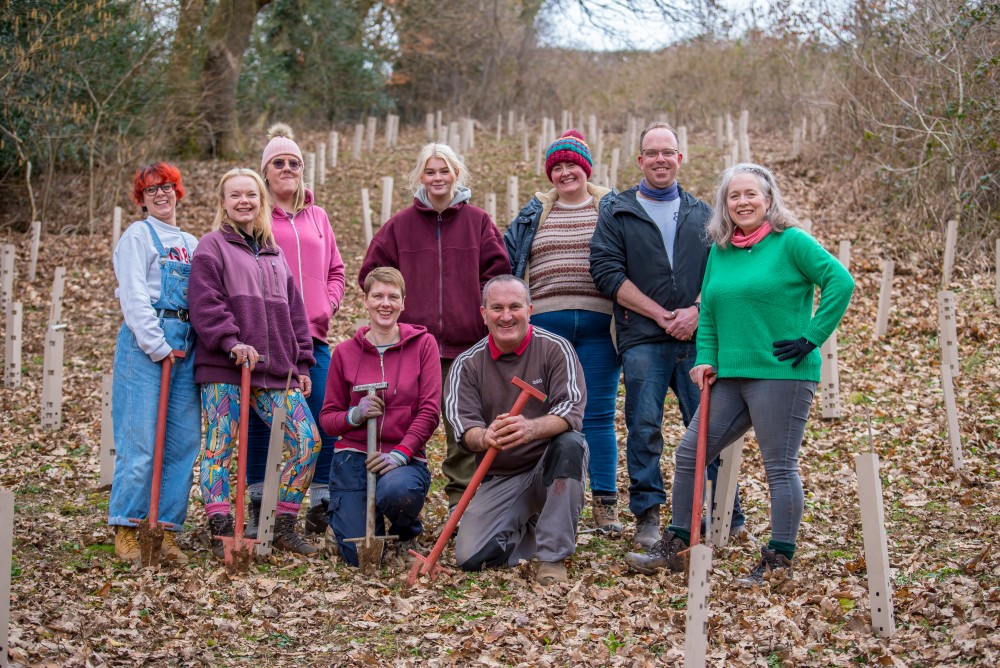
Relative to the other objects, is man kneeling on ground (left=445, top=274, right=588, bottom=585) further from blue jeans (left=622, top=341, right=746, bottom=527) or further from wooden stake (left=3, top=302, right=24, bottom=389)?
wooden stake (left=3, top=302, right=24, bottom=389)

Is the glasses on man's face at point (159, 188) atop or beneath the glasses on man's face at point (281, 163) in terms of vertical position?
beneath

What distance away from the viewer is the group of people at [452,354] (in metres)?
4.42

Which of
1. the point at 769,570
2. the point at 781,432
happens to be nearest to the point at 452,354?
the point at 781,432

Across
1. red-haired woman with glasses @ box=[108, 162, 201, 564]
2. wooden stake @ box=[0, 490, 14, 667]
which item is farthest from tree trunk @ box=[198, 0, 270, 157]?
wooden stake @ box=[0, 490, 14, 667]

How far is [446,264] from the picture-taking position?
497 cm

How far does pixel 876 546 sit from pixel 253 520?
9.73 feet

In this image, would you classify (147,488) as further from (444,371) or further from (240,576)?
(444,371)

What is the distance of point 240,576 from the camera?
430 cm

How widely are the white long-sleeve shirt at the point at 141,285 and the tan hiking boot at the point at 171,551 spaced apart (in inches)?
33.8

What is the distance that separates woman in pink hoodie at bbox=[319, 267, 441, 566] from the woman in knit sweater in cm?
72

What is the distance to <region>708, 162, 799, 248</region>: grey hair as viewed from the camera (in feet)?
13.2

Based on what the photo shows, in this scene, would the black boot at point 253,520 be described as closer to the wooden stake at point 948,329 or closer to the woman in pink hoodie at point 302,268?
the woman in pink hoodie at point 302,268

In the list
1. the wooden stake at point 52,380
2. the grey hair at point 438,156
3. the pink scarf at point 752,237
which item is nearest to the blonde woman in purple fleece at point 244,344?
the grey hair at point 438,156

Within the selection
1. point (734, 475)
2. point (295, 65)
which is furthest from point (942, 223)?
point (295, 65)
